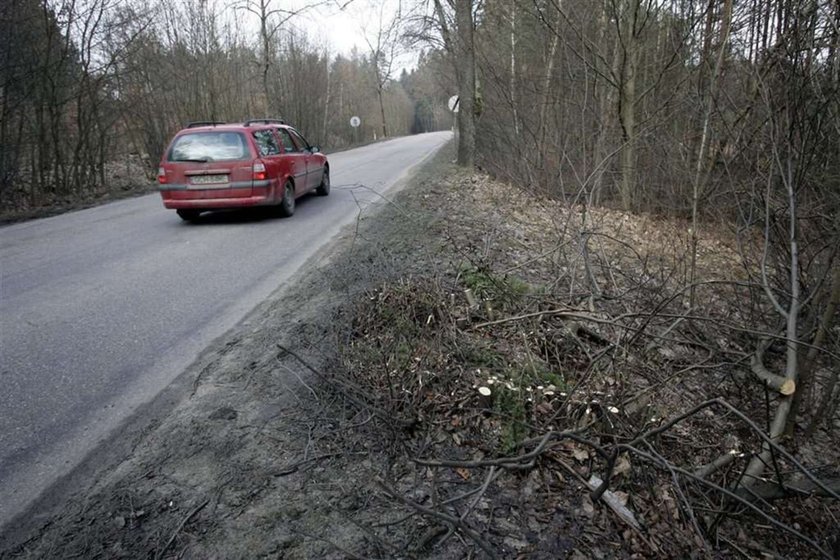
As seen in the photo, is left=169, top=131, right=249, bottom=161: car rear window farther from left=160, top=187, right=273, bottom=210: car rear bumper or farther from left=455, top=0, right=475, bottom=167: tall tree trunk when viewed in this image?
left=455, top=0, right=475, bottom=167: tall tree trunk

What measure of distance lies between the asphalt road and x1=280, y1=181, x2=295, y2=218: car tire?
0.34m

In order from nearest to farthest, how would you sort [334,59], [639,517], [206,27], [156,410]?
[639,517]
[156,410]
[206,27]
[334,59]

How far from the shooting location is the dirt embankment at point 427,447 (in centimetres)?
216

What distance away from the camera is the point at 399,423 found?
278 centimetres

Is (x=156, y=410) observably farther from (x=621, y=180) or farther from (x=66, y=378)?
(x=621, y=180)

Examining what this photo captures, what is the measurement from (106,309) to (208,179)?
4189 mm

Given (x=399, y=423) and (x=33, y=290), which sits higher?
(x=33, y=290)

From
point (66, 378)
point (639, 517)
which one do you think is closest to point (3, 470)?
point (66, 378)

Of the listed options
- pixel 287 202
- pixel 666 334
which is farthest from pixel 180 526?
pixel 287 202

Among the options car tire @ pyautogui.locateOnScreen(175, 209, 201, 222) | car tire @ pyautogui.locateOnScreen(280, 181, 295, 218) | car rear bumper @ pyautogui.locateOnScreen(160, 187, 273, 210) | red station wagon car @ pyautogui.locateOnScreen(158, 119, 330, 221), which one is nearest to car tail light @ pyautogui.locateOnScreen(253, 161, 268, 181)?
red station wagon car @ pyautogui.locateOnScreen(158, 119, 330, 221)

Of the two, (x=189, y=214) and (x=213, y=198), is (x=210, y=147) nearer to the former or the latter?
(x=213, y=198)

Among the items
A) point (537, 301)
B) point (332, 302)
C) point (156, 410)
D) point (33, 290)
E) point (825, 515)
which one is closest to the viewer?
point (825, 515)

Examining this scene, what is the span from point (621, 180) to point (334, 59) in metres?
33.9

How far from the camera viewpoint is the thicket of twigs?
2.25 m
